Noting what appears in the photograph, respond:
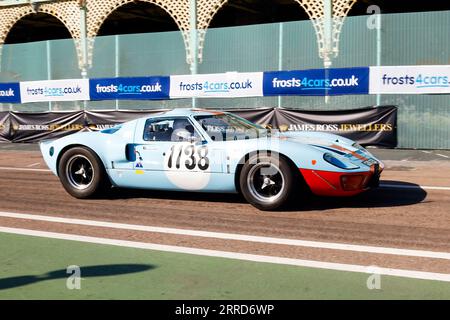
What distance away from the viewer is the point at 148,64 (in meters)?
17.0

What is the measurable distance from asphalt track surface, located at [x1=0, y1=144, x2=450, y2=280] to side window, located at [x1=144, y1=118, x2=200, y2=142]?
35.2 inches

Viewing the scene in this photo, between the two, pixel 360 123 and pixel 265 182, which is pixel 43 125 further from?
pixel 265 182

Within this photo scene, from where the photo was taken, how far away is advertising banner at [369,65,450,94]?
1285 centimetres

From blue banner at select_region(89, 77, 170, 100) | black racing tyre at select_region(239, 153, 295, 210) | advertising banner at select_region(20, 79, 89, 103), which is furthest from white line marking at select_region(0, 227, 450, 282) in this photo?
advertising banner at select_region(20, 79, 89, 103)

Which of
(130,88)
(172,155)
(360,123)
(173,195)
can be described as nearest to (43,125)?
(130,88)

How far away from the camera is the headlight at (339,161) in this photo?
21.1ft

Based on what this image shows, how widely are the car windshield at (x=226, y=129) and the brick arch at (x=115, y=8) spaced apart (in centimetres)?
977

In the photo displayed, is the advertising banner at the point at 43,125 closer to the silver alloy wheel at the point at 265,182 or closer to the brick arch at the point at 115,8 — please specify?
the brick arch at the point at 115,8

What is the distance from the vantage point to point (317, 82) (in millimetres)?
14258

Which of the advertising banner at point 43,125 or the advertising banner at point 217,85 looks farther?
the advertising banner at point 43,125

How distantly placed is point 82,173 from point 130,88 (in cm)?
954

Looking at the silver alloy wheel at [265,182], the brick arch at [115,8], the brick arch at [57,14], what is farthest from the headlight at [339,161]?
the brick arch at [57,14]
